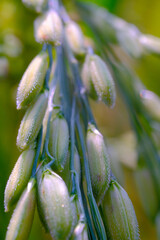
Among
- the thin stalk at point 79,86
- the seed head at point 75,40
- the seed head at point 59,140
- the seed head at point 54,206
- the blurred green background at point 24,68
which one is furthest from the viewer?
the blurred green background at point 24,68

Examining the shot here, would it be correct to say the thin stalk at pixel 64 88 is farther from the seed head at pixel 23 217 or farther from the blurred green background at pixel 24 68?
the blurred green background at pixel 24 68

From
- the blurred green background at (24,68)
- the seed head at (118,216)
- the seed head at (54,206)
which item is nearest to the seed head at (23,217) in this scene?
the seed head at (54,206)

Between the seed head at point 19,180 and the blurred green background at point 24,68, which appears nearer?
the seed head at point 19,180

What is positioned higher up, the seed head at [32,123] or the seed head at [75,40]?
the seed head at [75,40]

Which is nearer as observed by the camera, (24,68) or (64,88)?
(64,88)

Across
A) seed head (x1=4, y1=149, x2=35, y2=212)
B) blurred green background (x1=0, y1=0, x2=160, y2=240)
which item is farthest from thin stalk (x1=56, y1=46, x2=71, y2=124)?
blurred green background (x1=0, y1=0, x2=160, y2=240)

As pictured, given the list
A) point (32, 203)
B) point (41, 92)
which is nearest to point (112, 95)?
point (41, 92)

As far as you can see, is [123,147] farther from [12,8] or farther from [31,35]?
[12,8]

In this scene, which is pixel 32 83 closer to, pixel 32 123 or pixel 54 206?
pixel 32 123

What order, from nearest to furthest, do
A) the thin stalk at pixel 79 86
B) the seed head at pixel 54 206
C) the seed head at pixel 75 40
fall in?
the seed head at pixel 54 206, the thin stalk at pixel 79 86, the seed head at pixel 75 40

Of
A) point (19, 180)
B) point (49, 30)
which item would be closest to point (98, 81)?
point (49, 30)
